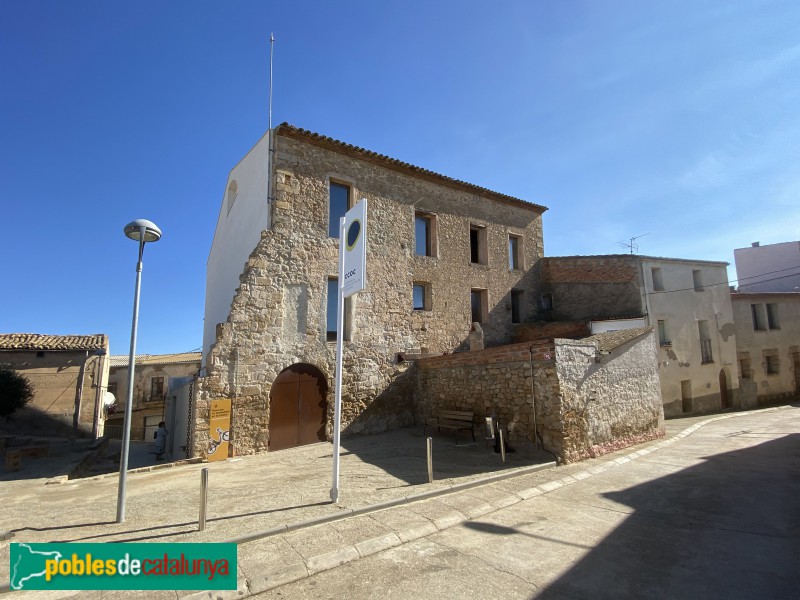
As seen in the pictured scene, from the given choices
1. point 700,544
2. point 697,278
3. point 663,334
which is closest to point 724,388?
point 663,334

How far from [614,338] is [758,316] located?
682 inches

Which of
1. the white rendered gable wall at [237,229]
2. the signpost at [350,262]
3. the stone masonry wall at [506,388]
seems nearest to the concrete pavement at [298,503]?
the stone masonry wall at [506,388]

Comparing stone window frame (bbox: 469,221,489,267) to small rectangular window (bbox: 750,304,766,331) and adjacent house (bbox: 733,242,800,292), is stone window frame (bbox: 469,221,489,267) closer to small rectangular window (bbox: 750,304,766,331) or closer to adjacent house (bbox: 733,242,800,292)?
small rectangular window (bbox: 750,304,766,331)

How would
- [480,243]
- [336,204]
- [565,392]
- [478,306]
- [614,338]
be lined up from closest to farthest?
[565,392]
[614,338]
[336,204]
[478,306]
[480,243]

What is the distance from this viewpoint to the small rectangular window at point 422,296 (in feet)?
49.2

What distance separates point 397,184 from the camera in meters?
15.0

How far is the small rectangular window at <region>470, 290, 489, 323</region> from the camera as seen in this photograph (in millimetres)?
16453

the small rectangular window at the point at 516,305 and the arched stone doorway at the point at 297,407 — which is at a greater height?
A: the small rectangular window at the point at 516,305

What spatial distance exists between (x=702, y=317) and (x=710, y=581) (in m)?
19.6

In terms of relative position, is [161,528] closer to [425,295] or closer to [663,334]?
[425,295]

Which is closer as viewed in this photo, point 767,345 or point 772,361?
point 767,345

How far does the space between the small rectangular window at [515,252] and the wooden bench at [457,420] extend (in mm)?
8534

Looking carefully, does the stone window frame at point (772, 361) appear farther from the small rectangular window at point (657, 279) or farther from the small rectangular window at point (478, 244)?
the small rectangular window at point (478, 244)

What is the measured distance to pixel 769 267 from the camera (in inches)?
1083
